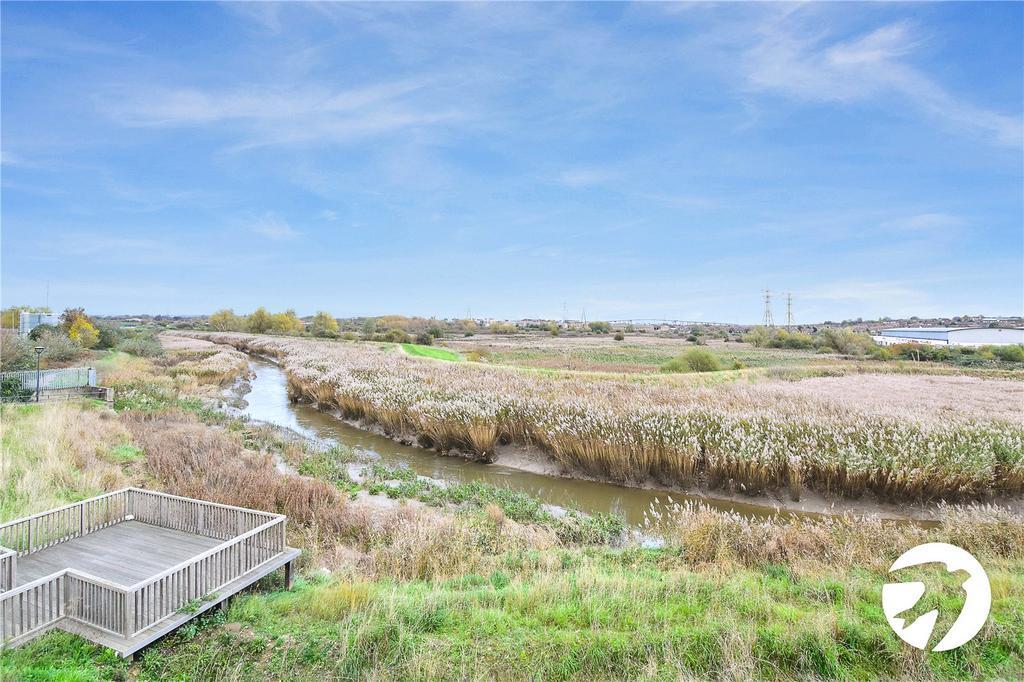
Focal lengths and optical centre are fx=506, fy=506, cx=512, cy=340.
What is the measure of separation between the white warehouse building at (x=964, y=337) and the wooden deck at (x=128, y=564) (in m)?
55.7

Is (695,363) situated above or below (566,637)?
above

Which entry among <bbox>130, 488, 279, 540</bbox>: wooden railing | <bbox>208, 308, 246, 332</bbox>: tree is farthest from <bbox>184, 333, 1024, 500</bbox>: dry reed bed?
<bbox>208, 308, 246, 332</bbox>: tree

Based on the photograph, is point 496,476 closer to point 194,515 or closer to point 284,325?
point 194,515

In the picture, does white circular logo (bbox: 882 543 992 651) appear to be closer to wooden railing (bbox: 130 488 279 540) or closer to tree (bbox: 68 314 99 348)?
wooden railing (bbox: 130 488 279 540)

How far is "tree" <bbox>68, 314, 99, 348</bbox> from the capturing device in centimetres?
3534

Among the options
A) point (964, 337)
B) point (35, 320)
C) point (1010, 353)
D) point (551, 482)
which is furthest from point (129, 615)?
point (964, 337)

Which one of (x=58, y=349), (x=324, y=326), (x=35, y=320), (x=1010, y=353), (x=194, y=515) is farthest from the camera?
(x=324, y=326)

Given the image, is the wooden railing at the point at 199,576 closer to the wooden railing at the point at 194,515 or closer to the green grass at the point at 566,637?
the green grass at the point at 566,637

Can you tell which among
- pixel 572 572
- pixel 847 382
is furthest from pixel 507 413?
pixel 847 382

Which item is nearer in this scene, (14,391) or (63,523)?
(63,523)

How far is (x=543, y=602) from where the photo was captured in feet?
18.8

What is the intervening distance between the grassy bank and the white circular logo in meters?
0.12

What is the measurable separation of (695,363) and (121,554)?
3150 centimetres

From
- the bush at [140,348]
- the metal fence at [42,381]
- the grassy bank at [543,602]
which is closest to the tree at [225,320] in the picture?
the bush at [140,348]
